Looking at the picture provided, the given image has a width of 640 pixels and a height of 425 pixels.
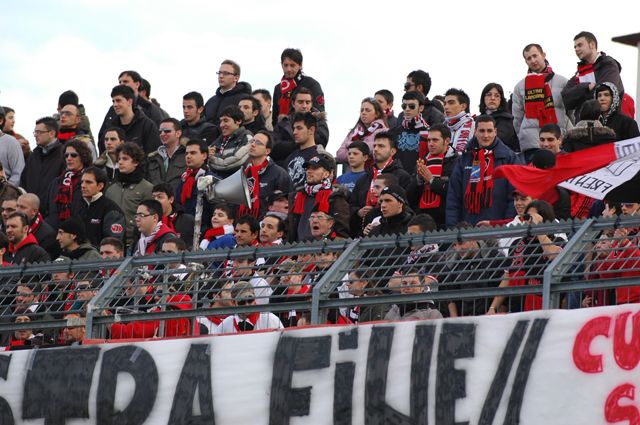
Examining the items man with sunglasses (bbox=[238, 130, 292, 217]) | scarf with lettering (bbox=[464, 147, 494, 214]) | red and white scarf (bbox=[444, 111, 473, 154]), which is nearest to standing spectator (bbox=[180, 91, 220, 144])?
man with sunglasses (bbox=[238, 130, 292, 217])

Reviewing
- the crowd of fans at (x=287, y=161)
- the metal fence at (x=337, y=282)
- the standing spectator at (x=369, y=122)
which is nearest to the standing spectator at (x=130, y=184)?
the crowd of fans at (x=287, y=161)

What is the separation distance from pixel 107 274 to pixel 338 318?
6.38ft

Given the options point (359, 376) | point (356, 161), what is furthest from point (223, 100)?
point (359, 376)

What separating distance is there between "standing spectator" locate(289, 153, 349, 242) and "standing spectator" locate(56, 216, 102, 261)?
1985 mm

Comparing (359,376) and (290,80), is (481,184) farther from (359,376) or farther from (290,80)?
(290,80)

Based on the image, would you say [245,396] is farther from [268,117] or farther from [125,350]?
[268,117]

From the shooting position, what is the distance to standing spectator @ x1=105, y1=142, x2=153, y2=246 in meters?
16.0

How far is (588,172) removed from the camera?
10320mm

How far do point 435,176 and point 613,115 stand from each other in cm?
180

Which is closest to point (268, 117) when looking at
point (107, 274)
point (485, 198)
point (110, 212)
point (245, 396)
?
point (110, 212)

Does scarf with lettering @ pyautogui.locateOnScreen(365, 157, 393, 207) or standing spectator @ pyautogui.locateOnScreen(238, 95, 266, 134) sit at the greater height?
standing spectator @ pyautogui.locateOnScreen(238, 95, 266, 134)

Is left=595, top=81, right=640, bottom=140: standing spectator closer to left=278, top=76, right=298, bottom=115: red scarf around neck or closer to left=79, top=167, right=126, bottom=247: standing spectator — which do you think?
left=278, top=76, right=298, bottom=115: red scarf around neck

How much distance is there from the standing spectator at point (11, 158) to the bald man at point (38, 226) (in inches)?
89.9

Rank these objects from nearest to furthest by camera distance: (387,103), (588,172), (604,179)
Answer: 1. (604,179)
2. (588,172)
3. (387,103)
